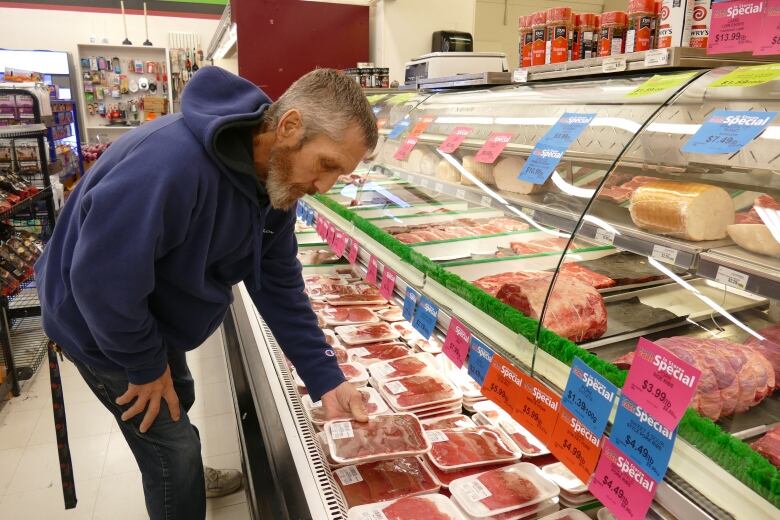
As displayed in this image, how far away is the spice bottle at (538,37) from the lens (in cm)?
229

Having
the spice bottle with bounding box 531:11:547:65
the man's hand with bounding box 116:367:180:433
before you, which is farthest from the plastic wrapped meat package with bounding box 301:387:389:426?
the spice bottle with bounding box 531:11:547:65

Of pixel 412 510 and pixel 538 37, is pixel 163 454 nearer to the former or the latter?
pixel 412 510

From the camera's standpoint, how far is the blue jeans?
6.19ft

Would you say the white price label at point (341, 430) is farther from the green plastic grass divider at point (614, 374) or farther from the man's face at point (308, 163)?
the man's face at point (308, 163)

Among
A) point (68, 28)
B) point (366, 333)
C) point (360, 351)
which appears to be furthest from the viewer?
point (68, 28)

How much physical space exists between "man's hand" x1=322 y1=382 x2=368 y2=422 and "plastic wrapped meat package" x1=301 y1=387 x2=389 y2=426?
2 centimetres

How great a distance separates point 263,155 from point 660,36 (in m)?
1.26

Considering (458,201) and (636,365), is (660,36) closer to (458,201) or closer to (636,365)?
(636,365)

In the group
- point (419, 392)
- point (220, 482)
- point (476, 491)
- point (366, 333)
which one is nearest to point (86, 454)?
point (220, 482)

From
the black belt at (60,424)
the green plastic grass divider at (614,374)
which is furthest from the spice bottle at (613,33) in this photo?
the black belt at (60,424)

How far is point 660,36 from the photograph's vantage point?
1657 mm

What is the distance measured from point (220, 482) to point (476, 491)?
1.78 metres

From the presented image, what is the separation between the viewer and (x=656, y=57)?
163 cm

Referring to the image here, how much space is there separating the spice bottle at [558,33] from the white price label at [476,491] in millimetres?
1680
